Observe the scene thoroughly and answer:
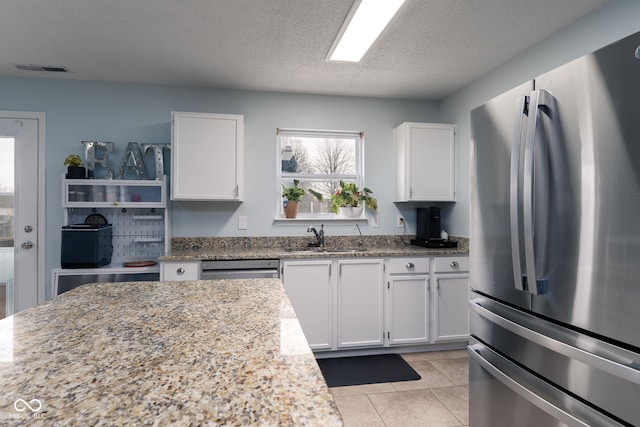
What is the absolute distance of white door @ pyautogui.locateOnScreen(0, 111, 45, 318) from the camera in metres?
3.19

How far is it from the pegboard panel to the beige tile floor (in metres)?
2.10

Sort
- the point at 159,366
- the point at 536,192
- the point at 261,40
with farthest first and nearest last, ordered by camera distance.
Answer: the point at 261,40
the point at 536,192
the point at 159,366

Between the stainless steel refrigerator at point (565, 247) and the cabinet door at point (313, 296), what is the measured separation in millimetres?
1620

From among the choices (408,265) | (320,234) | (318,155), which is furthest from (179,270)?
(408,265)

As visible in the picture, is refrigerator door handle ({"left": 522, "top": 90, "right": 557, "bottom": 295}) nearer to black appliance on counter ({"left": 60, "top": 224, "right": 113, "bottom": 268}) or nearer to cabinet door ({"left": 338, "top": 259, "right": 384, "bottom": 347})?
cabinet door ({"left": 338, "top": 259, "right": 384, "bottom": 347})

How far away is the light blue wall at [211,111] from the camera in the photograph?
3277 millimetres

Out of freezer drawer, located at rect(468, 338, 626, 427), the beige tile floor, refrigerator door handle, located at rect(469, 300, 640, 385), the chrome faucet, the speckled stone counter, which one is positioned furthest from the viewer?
the chrome faucet

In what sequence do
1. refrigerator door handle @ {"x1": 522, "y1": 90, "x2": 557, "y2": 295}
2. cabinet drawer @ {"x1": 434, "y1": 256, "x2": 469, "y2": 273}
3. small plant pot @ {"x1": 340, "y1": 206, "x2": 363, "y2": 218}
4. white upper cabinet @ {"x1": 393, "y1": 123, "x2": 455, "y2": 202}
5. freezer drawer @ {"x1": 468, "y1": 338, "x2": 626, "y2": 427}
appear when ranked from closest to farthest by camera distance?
freezer drawer @ {"x1": 468, "y1": 338, "x2": 626, "y2": 427}, refrigerator door handle @ {"x1": 522, "y1": 90, "x2": 557, "y2": 295}, cabinet drawer @ {"x1": 434, "y1": 256, "x2": 469, "y2": 273}, white upper cabinet @ {"x1": 393, "y1": 123, "x2": 455, "y2": 202}, small plant pot @ {"x1": 340, "y1": 206, "x2": 363, "y2": 218}

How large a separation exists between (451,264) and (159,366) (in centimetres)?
294

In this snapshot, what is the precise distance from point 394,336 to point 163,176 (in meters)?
2.55

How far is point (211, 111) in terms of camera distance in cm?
351

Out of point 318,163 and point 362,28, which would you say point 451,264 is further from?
point 362,28

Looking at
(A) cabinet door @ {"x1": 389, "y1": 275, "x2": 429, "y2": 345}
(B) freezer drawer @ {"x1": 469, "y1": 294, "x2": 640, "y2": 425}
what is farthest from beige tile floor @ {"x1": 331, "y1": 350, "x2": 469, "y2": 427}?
(B) freezer drawer @ {"x1": 469, "y1": 294, "x2": 640, "y2": 425}

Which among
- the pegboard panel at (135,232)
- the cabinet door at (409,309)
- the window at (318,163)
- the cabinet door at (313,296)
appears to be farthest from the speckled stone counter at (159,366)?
the window at (318,163)
